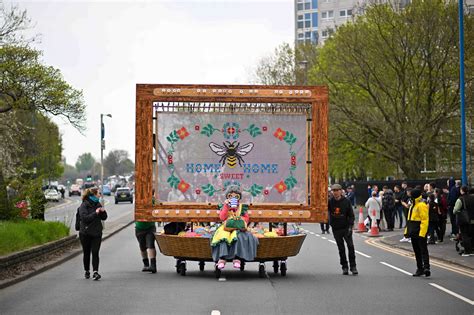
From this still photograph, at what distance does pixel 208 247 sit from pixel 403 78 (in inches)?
1394

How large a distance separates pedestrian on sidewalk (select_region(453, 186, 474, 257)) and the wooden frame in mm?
6209

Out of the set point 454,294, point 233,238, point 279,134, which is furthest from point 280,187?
point 454,294

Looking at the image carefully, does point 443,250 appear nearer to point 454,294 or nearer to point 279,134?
point 279,134

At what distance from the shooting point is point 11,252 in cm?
1991

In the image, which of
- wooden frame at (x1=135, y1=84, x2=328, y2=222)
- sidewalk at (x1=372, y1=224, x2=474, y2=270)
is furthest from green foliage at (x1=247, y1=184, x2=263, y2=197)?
sidewalk at (x1=372, y1=224, x2=474, y2=270)

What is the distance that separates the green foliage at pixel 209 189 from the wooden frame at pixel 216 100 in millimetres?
287

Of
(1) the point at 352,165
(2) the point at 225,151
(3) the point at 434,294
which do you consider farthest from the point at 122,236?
(1) the point at 352,165

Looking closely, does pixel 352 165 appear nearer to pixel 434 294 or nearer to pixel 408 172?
pixel 408 172

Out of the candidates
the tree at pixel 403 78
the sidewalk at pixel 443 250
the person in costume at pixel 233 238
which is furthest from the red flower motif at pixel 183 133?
the tree at pixel 403 78

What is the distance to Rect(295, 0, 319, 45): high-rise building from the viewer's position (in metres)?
156

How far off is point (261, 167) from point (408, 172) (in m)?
35.8

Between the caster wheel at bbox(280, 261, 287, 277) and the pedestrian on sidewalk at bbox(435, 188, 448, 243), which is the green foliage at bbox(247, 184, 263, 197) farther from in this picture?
the pedestrian on sidewalk at bbox(435, 188, 448, 243)

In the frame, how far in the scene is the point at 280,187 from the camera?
18312 millimetres

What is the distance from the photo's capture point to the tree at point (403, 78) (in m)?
50.4
